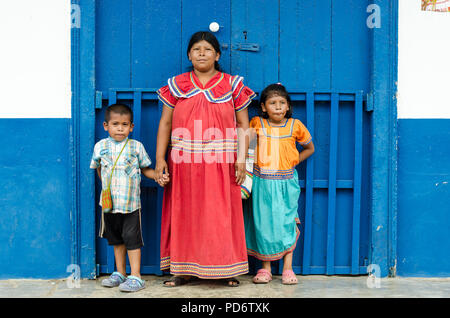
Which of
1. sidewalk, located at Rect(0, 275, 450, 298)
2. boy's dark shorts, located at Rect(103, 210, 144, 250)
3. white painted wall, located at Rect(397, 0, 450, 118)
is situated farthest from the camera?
white painted wall, located at Rect(397, 0, 450, 118)

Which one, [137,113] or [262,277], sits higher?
[137,113]

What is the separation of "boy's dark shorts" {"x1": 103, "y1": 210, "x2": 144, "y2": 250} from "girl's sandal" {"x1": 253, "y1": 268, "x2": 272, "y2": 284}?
2.77ft

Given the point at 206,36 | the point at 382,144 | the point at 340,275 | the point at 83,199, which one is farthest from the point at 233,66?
the point at 340,275

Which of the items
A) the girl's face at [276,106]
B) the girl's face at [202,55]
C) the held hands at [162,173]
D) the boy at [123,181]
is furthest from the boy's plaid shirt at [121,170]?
the girl's face at [276,106]

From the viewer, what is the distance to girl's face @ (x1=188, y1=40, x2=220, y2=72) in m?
2.93

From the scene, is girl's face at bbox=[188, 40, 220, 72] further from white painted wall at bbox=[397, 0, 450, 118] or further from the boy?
white painted wall at bbox=[397, 0, 450, 118]

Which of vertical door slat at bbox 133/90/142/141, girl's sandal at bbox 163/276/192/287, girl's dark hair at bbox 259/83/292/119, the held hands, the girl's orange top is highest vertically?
girl's dark hair at bbox 259/83/292/119

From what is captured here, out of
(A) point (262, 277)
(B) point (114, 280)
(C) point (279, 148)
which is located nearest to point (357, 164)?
(C) point (279, 148)

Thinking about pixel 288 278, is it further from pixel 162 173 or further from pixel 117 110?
pixel 117 110

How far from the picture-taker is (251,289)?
2.95 m

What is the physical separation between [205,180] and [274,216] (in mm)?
573

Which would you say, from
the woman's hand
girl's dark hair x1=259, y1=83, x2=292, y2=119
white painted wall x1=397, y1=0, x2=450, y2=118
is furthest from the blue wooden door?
the woman's hand

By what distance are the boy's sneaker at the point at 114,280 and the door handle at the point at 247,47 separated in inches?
72.3

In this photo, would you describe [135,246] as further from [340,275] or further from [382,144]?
[382,144]
